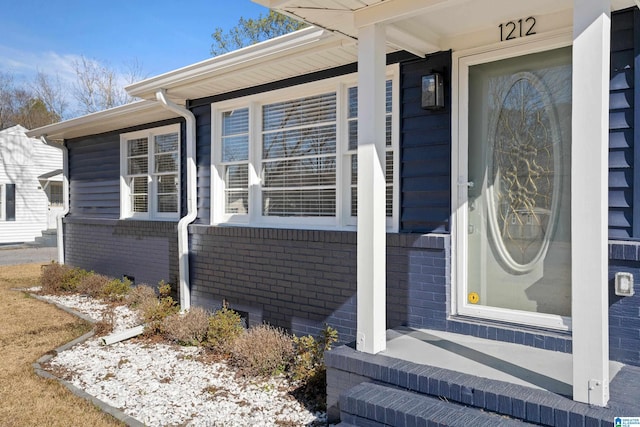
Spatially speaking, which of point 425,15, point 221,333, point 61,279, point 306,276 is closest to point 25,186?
point 61,279

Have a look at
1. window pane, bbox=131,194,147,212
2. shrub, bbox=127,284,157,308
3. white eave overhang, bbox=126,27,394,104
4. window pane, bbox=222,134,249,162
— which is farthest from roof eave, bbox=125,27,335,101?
shrub, bbox=127,284,157,308

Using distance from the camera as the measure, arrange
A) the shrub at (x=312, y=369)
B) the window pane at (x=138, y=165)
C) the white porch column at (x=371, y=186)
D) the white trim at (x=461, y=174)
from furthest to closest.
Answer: the window pane at (x=138, y=165) → the shrub at (x=312, y=369) → the white trim at (x=461, y=174) → the white porch column at (x=371, y=186)

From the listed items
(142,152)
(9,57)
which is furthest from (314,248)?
(9,57)

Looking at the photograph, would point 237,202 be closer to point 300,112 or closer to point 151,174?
point 300,112

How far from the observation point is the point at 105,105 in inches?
1017

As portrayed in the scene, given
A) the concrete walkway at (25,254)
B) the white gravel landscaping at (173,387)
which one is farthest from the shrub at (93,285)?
the concrete walkway at (25,254)

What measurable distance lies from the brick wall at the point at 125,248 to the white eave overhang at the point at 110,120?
160 centimetres

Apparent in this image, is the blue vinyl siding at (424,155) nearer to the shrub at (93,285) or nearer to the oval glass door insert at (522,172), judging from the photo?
the oval glass door insert at (522,172)

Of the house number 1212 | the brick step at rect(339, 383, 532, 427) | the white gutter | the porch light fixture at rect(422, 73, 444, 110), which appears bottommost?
the white gutter

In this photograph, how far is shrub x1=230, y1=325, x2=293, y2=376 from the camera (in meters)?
4.30

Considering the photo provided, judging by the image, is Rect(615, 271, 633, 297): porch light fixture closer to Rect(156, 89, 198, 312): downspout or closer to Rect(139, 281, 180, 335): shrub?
Rect(139, 281, 180, 335): shrub

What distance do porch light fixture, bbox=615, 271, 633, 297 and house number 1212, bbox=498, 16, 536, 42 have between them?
5.78 ft

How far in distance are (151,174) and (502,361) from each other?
6241 millimetres

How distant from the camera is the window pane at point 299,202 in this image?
497 centimetres
